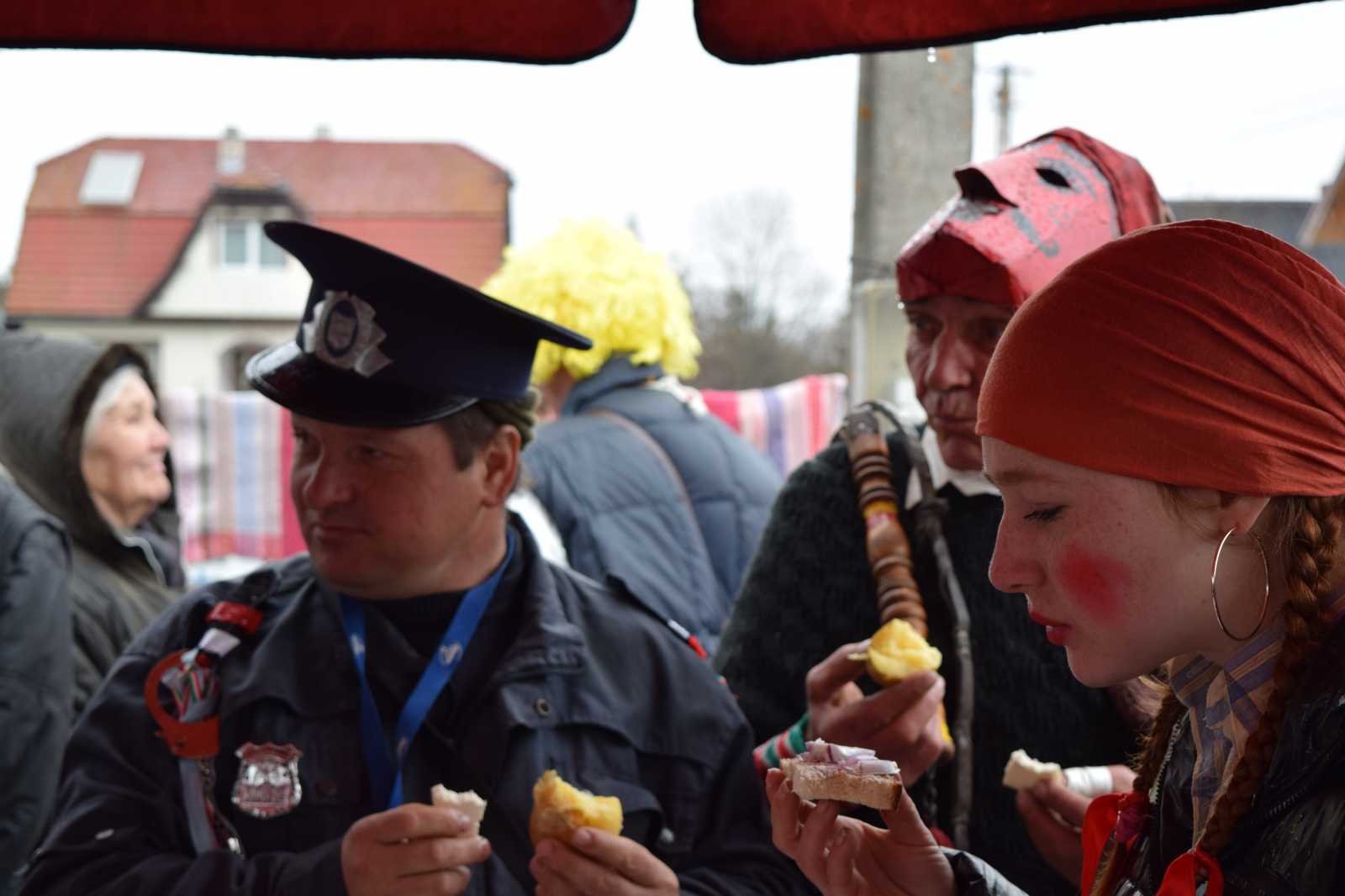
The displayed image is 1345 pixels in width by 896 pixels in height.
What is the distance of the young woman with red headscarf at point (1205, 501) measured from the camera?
1455 millimetres

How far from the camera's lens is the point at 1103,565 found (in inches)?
60.0

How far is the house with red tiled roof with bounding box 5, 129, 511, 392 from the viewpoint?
29.2 meters

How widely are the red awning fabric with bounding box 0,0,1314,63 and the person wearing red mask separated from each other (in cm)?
50

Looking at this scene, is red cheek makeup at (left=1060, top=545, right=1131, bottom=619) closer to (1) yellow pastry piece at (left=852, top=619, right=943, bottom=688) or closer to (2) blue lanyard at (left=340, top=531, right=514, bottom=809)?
(1) yellow pastry piece at (left=852, top=619, right=943, bottom=688)

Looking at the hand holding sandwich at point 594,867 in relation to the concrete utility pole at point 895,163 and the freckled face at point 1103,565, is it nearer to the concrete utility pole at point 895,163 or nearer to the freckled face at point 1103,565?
the freckled face at point 1103,565

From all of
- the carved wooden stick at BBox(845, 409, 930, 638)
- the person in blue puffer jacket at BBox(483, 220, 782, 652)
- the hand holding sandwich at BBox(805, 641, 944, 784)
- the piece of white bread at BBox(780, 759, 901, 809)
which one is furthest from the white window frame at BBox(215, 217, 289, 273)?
the piece of white bread at BBox(780, 759, 901, 809)

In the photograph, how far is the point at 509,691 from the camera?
2512 millimetres

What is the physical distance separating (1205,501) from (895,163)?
411 centimetres

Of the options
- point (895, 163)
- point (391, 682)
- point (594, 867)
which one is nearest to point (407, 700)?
point (391, 682)

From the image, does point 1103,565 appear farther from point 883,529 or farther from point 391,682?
point 391,682

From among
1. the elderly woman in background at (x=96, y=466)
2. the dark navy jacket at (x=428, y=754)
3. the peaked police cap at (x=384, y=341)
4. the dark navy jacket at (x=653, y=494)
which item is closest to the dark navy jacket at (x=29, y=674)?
the elderly woman in background at (x=96, y=466)

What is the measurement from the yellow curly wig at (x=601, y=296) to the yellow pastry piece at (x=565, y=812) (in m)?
2.49

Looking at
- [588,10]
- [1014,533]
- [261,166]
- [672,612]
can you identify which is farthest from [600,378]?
[261,166]

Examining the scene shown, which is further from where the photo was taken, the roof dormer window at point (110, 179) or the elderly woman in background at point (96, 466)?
the roof dormer window at point (110, 179)
